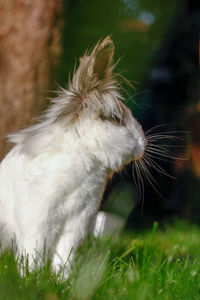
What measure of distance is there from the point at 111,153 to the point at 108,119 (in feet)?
0.51

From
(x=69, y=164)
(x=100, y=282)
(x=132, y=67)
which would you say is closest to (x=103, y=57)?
(x=69, y=164)

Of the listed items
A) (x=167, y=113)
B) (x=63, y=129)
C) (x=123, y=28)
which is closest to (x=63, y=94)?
(x=63, y=129)

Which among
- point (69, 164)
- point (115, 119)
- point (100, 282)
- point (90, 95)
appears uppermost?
point (90, 95)

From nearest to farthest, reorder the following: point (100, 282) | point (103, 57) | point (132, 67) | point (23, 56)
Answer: point (100, 282) → point (103, 57) → point (23, 56) → point (132, 67)

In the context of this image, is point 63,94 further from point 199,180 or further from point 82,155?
point 199,180

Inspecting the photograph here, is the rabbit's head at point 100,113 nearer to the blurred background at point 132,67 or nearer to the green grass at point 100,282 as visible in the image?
the blurred background at point 132,67

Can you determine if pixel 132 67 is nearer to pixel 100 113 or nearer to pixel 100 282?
pixel 100 113

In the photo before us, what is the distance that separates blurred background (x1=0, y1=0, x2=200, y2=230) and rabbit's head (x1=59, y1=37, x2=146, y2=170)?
11.1 inches

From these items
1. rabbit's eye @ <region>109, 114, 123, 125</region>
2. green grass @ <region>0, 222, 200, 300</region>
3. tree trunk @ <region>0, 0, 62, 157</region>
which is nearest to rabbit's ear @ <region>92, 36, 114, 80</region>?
rabbit's eye @ <region>109, 114, 123, 125</region>

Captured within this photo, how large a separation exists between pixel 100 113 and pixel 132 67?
162 centimetres

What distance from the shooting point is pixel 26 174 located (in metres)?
1.73

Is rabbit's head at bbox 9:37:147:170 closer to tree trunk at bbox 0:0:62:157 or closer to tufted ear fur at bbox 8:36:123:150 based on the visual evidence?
tufted ear fur at bbox 8:36:123:150

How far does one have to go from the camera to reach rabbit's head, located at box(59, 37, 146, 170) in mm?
1729

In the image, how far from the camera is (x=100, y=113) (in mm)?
1771
